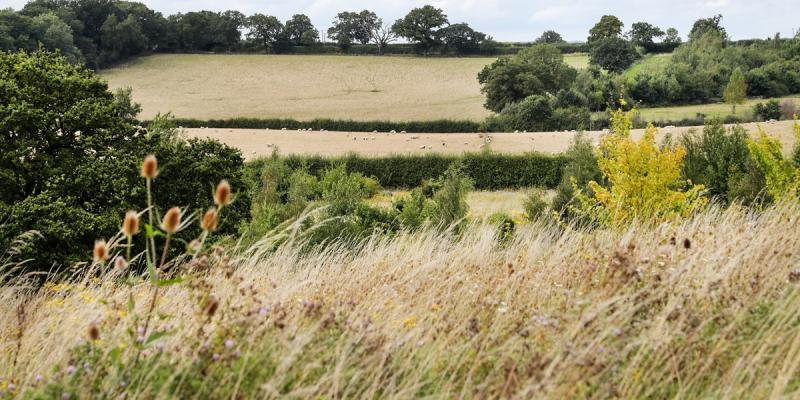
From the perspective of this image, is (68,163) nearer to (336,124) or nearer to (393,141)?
(393,141)

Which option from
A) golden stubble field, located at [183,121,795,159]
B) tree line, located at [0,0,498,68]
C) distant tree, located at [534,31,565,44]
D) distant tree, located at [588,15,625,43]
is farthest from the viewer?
distant tree, located at [534,31,565,44]

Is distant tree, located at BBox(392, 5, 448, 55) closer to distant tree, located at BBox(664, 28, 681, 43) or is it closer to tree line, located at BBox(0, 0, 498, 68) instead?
tree line, located at BBox(0, 0, 498, 68)

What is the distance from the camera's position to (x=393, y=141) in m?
54.2

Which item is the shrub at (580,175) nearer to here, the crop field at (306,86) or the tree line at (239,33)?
the crop field at (306,86)

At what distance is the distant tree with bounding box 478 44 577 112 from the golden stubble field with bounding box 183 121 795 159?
45.0ft

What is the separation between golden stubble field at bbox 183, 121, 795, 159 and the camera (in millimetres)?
48938

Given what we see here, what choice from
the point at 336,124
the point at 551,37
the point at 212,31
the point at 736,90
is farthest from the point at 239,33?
the point at 736,90

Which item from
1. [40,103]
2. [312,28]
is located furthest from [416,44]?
[40,103]

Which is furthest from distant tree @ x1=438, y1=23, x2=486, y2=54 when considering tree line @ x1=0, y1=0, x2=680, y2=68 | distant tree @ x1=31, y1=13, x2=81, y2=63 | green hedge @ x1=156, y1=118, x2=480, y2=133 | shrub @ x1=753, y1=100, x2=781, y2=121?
distant tree @ x1=31, y1=13, x2=81, y2=63

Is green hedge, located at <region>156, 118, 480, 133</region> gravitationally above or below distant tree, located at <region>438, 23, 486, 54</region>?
below

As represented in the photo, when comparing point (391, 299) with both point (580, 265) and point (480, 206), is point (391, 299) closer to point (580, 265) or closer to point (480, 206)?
point (580, 265)

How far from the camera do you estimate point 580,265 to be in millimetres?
5137

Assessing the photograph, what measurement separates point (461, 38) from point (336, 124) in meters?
40.3

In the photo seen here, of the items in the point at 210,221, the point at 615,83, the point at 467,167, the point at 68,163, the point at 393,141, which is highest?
the point at 210,221
